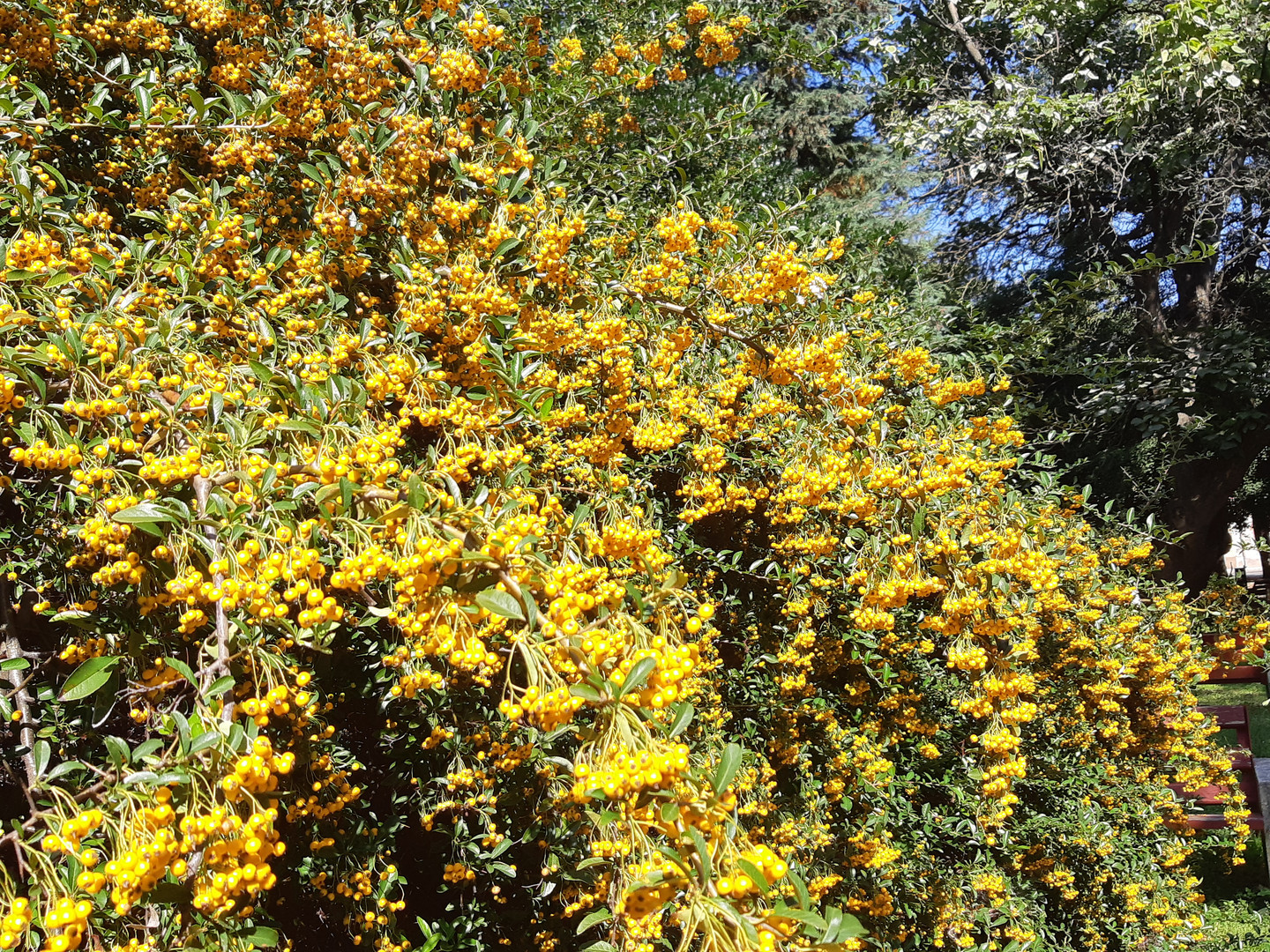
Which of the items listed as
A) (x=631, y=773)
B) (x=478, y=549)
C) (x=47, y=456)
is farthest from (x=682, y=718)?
(x=47, y=456)

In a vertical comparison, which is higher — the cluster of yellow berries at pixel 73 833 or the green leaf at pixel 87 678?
→ the green leaf at pixel 87 678

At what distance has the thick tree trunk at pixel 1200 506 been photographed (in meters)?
7.85

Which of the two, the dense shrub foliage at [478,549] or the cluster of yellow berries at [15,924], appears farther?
the dense shrub foliage at [478,549]

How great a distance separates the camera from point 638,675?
1.47 meters

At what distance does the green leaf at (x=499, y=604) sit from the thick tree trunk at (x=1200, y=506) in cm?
809

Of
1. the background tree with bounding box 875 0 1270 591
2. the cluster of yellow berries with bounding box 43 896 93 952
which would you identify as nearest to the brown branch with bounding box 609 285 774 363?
the cluster of yellow berries with bounding box 43 896 93 952

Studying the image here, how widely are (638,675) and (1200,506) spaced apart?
8.68m

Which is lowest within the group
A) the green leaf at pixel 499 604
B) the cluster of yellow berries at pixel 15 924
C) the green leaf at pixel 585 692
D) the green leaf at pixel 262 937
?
the green leaf at pixel 262 937

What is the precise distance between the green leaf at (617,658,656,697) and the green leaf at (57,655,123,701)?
96cm

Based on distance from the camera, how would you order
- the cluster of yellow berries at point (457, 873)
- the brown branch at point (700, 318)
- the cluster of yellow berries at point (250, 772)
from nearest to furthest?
the cluster of yellow berries at point (250, 772) → the cluster of yellow berries at point (457, 873) → the brown branch at point (700, 318)

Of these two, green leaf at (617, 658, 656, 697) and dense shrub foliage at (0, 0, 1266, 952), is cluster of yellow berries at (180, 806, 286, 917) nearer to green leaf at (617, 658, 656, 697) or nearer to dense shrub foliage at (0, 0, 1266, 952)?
dense shrub foliage at (0, 0, 1266, 952)

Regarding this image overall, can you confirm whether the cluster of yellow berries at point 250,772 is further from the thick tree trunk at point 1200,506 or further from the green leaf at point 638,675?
the thick tree trunk at point 1200,506

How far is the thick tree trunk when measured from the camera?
7.85 m

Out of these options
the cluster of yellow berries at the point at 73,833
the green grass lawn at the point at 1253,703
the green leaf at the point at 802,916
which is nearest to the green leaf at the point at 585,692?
the green leaf at the point at 802,916
